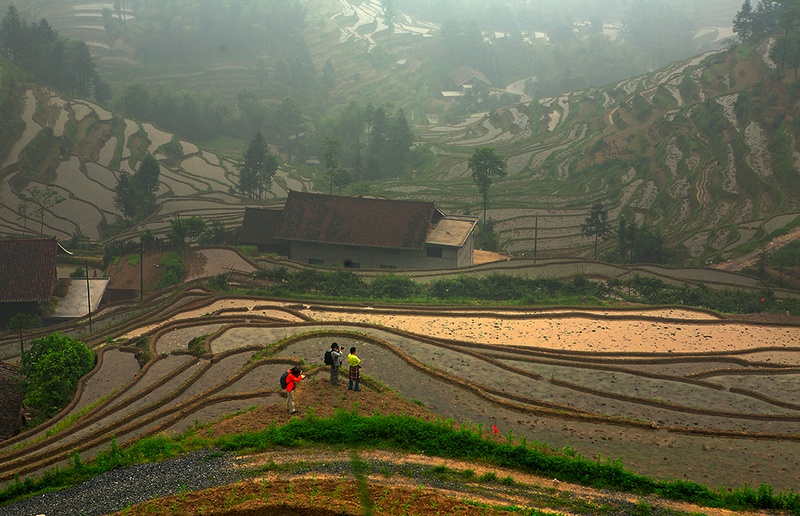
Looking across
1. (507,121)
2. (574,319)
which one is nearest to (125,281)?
(574,319)

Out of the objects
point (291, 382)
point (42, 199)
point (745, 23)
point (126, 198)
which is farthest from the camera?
point (745, 23)

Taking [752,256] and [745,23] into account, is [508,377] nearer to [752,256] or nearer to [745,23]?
[752,256]

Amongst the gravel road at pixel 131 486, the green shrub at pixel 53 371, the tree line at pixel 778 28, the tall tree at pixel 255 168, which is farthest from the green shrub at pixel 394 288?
the tree line at pixel 778 28

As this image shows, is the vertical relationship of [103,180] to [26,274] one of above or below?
above

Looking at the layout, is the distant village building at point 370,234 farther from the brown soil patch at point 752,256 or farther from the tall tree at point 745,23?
the tall tree at point 745,23

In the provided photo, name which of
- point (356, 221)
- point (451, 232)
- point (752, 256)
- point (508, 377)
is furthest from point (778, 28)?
point (508, 377)

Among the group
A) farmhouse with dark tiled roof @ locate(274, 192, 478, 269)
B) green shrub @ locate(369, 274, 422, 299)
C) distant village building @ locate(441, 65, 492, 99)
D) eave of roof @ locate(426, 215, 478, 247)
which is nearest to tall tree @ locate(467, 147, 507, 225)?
eave of roof @ locate(426, 215, 478, 247)
